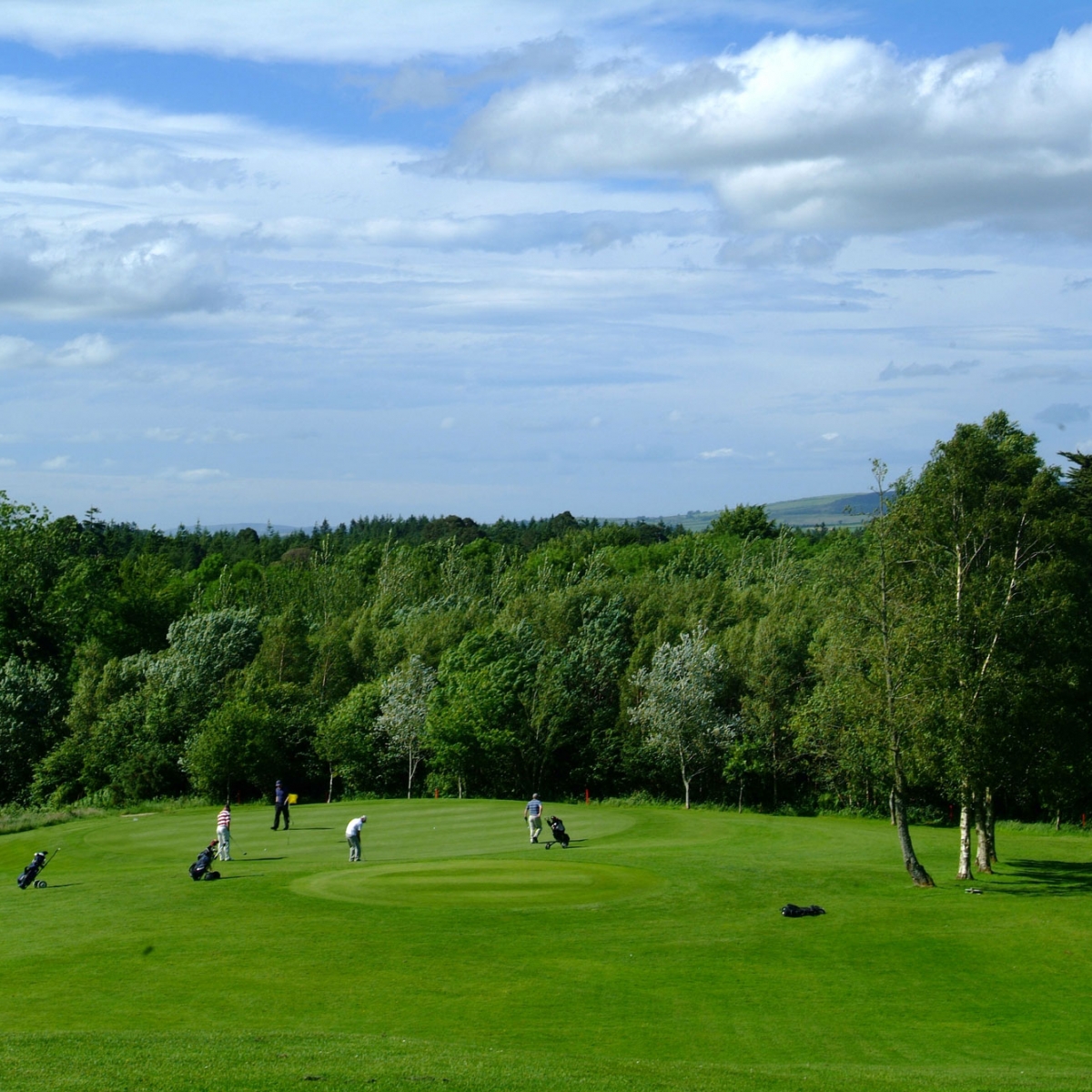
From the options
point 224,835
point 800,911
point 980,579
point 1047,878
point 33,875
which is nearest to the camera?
point 800,911

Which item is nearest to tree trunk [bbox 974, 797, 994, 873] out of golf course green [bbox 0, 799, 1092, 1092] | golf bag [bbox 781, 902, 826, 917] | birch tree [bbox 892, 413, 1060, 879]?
birch tree [bbox 892, 413, 1060, 879]

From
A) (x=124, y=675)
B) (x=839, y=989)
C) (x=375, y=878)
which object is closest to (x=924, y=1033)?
(x=839, y=989)

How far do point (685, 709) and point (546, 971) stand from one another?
43.0 m

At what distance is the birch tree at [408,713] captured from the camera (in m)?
71.6

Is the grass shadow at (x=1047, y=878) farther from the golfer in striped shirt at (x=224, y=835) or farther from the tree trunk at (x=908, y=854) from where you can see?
the golfer in striped shirt at (x=224, y=835)

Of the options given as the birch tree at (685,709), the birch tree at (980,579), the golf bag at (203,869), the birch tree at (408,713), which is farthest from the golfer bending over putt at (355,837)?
the birch tree at (408,713)

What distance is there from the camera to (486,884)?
35531mm

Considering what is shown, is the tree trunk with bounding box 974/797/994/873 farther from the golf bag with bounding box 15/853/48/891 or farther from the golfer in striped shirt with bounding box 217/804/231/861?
the golf bag with bounding box 15/853/48/891

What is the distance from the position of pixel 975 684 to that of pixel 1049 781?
5994mm

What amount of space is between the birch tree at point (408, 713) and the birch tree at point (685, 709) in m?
13.3

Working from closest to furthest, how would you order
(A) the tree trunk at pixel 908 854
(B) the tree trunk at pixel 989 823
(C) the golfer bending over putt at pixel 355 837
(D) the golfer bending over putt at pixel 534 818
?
(A) the tree trunk at pixel 908 854 → (B) the tree trunk at pixel 989 823 → (C) the golfer bending over putt at pixel 355 837 → (D) the golfer bending over putt at pixel 534 818

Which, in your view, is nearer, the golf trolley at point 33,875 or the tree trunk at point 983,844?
the golf trolley at point 33,875

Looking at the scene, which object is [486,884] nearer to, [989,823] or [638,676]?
[989,823]

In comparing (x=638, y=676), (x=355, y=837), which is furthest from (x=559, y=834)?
(x=638, y=676)
